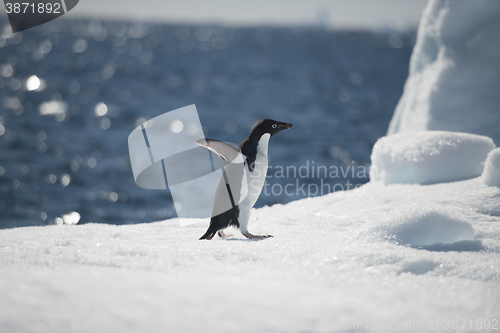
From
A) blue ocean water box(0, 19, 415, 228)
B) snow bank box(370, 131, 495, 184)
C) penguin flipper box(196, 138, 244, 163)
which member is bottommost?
blue ocean water box(0, 19, 415, 228)

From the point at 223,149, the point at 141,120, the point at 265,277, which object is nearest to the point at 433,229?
the point at 265,277

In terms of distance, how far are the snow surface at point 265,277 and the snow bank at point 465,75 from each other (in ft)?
11.8

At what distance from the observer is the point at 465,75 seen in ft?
21.4

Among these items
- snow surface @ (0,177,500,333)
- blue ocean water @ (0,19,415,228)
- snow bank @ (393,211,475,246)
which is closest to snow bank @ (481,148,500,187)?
snow surface @ (0,177,500,333)

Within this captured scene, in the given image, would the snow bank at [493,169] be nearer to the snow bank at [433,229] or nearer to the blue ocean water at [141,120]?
the snow bank at [433,229]

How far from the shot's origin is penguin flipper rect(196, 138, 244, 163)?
122 inches

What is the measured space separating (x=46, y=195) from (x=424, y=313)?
1112 cm

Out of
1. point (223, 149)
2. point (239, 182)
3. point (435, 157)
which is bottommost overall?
point (435, 157)

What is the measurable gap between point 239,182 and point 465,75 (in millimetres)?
5269

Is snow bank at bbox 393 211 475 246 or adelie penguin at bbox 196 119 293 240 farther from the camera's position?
adelie penguin at bbox 196 119 293 240

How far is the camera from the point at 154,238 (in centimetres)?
295

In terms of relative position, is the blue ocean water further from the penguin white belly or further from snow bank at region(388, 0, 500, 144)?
the penguin white belly

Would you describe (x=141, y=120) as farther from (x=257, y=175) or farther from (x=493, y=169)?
(x=493, y=169)

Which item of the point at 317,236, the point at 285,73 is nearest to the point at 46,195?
the point at 317,236
